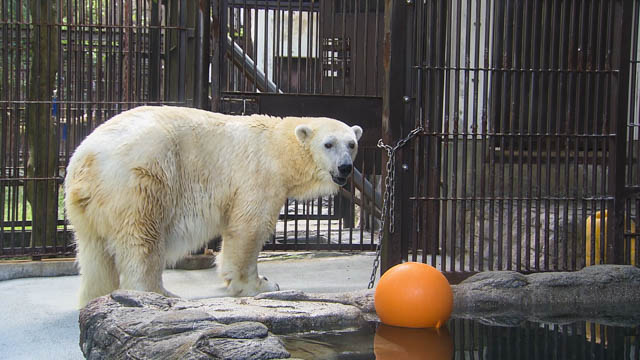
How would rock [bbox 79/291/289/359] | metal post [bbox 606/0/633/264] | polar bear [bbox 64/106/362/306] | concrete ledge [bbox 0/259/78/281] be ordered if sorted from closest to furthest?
rock [bbox 79/291/289/359], polar bear [bbox 64/106/362/306], metal post [bbox 606/0/633/264], concrete ledge [bbox 0/259/78/281]

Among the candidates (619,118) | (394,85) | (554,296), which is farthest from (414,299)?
(619,118)

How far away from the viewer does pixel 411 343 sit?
3.54 metres

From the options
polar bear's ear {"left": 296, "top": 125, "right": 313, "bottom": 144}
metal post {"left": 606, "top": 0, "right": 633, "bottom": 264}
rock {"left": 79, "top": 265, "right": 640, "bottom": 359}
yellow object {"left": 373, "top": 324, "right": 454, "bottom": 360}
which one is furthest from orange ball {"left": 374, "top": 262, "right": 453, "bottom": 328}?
metal post {"left": 606, "top": 0, "right": 633, "bottom": 264}

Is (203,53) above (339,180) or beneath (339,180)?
above

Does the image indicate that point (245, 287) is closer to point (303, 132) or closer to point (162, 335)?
point (303, 132)

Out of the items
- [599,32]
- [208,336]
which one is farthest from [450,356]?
[599,32]

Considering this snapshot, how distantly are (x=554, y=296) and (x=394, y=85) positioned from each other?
5.96ft

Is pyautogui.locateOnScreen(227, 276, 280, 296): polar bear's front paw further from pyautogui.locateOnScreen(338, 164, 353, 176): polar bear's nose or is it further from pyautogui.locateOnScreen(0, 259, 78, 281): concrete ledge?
pyautogui.locateOnScreen(0, 259, 78, 281): concrete ledge

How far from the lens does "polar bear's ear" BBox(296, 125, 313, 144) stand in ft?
16.2

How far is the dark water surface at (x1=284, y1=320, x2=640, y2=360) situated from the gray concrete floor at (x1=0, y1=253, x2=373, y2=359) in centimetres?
126

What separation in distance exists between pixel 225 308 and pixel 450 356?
111cm

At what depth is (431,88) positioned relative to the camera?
5.25m

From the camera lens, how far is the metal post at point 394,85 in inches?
199

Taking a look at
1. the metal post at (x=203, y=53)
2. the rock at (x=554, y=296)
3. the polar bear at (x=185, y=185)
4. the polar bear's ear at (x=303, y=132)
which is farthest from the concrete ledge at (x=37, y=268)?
the rock at (x=554, y=296)
